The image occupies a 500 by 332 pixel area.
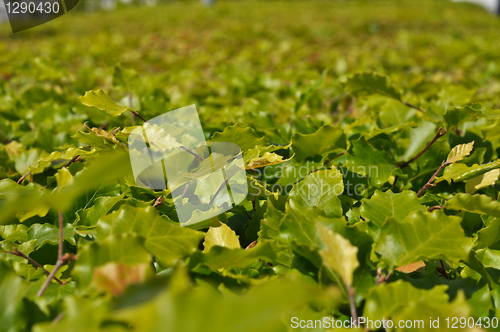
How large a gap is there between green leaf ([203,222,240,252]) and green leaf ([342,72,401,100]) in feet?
2.44

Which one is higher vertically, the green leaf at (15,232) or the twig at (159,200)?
the twig at (159,200)

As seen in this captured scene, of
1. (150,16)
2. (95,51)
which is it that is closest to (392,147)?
(95,51)

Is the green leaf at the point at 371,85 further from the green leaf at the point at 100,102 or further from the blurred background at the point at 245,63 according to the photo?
the green leaf at the point at 100,102

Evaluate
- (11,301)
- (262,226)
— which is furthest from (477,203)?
(11,301)

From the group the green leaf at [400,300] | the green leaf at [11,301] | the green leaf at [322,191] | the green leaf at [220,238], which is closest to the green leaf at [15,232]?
the green leaf at [11,301]

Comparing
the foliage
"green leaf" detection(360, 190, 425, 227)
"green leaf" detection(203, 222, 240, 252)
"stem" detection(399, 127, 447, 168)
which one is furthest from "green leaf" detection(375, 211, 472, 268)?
"stem" detection(399, 127, 447, 168)

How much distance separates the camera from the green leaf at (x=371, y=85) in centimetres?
117

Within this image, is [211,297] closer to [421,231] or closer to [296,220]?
[296,220]

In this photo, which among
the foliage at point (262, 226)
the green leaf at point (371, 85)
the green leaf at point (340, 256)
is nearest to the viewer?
the foliage at point (262, 226)

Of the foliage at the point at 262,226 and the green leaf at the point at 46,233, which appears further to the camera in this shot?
the green leaf at the point at 46,233

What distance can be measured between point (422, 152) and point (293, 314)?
2.07ft

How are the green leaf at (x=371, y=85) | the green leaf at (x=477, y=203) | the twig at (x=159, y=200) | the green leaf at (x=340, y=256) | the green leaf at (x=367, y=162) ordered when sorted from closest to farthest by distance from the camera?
the green leaf at (x=340, y=256)
the green leaf at (x=477, y=203)
the twig at (x=159, y=200)
the green leaf at (x=367, y=162)
the green leaf at (x=371, y=85)

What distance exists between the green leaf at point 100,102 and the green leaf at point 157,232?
0.32 m

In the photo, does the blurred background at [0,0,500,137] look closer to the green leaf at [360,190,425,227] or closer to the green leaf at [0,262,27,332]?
the green leaf at [360,190,425,227]
